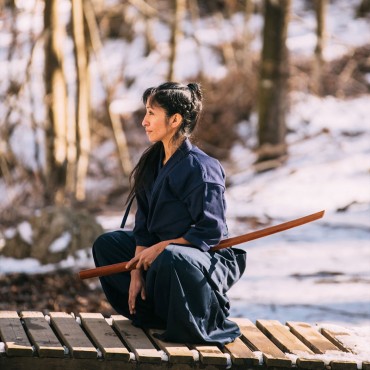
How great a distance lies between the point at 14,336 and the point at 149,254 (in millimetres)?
768

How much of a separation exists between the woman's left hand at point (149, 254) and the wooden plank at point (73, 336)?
44 centimetres

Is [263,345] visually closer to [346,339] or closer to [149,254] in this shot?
[346,339]

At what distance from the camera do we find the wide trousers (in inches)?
165

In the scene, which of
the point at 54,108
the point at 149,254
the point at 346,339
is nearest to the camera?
the point at 149,254

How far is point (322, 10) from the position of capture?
17.3 m

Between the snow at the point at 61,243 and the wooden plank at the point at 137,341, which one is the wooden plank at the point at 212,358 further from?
the snow at the point at 61,243

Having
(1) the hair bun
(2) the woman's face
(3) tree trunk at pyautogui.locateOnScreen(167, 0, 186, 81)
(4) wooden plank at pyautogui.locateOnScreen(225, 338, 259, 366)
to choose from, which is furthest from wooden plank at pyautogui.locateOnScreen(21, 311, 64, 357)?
(3) tree trunk at pyautogui.locateOnScreen(167, 0, 186, 81)

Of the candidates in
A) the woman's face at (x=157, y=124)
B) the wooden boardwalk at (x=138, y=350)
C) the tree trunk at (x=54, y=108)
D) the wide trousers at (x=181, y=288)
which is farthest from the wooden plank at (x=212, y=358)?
the tree trunk at (x=54, y=108)

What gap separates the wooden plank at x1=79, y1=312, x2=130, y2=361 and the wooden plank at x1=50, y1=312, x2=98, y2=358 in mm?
42

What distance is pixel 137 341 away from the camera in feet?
14.3

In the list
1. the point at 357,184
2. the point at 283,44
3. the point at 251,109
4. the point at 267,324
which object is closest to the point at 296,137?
the point at 251,109

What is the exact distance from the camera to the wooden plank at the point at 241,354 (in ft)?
13.5

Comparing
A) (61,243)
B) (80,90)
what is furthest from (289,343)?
(80,90)

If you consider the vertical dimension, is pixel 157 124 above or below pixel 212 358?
above
